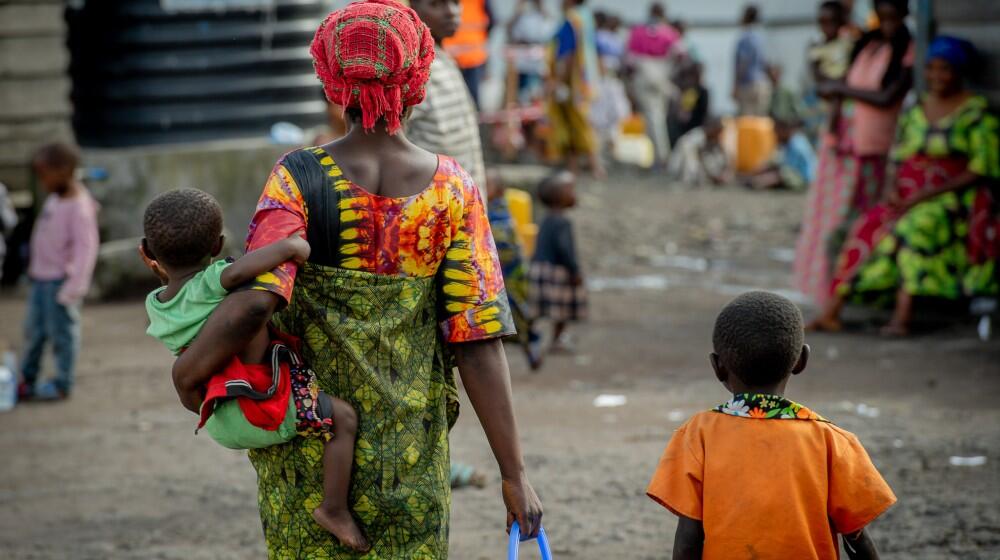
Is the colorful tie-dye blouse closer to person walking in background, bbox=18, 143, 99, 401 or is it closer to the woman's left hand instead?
the woman's left hand

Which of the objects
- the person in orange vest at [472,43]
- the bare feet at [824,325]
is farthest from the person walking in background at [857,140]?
the person in orange vest at [472,43]

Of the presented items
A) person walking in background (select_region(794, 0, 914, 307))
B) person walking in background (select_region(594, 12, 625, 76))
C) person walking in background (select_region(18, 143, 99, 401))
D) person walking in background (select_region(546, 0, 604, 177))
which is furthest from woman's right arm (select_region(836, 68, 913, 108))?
person walking in background (select_region(594, 12, 625, 76))

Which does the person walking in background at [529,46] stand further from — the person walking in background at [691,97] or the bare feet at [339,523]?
the bare feet at [339,523]

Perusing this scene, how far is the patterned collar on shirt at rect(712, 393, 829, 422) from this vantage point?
2.57 metres

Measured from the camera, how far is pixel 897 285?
8047mm

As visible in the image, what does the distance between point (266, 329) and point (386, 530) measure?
496 mm

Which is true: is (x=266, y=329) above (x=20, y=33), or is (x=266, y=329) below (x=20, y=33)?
below

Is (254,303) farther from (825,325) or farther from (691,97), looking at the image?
(691,97)

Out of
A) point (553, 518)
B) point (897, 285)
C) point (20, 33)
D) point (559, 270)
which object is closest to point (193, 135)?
point (20, 33)

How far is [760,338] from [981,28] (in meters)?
6.31

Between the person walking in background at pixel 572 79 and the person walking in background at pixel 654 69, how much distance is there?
2.51 metres

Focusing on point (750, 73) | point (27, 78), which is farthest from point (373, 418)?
point (750, 73)

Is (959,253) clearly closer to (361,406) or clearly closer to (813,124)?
(361,406)

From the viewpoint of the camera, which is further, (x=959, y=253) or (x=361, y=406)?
(x=959, y=253)
